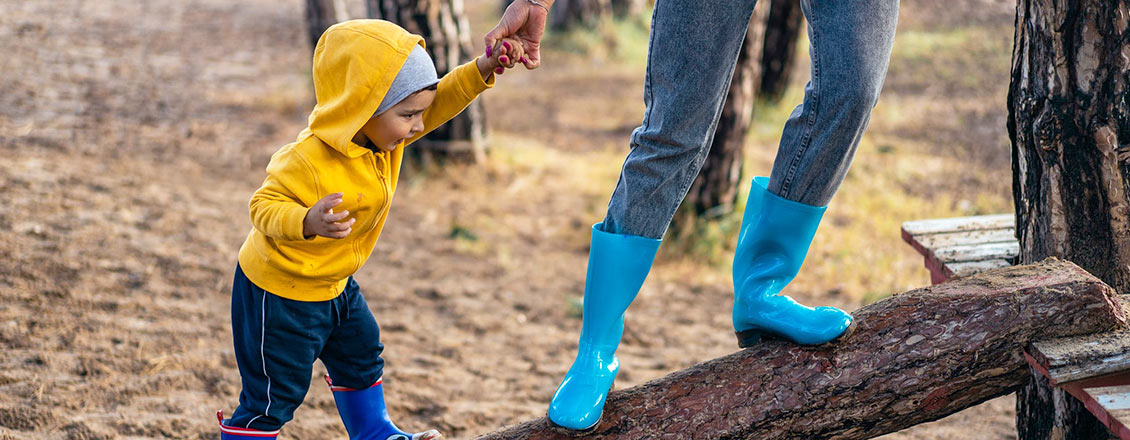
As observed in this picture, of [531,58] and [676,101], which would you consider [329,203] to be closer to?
[531,58]

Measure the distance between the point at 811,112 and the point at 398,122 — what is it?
3.00 feet

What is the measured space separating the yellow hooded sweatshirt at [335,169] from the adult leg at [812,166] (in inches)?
29.0

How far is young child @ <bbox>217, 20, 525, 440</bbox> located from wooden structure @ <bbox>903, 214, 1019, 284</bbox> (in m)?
1.47

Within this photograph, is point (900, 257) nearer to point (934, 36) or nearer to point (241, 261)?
point (241, 261)

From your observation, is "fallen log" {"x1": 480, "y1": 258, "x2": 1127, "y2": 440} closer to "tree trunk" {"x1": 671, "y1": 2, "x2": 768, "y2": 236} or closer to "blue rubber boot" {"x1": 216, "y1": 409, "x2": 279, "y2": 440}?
"blue rubber boot" {"x1": 216, "y1": 409, "x2": 279, "y2": 440}

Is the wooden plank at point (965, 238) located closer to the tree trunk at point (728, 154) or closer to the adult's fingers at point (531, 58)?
the adult's fingers at point (531, 58)

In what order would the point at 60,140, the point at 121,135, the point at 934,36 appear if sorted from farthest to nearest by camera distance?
the point at 934,36 < the point at 121,135 < the point at 60,140

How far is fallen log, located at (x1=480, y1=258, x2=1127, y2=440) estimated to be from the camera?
225cm

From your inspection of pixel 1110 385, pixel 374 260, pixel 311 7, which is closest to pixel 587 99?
pixel 311 7

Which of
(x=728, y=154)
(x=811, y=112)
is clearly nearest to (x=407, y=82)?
(x=811, y=112)

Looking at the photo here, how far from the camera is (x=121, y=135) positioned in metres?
6.06

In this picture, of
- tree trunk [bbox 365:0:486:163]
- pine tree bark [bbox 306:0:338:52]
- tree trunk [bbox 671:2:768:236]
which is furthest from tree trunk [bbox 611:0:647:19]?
tree trunk [bbox 671:2:768:236]

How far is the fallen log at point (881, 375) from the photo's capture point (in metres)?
2.25

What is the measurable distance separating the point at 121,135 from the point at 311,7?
1564 millimetres
